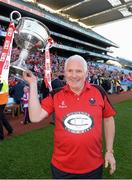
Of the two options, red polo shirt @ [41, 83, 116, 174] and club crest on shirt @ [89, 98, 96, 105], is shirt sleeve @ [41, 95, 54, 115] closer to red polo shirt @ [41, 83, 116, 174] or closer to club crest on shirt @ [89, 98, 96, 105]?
red polo shirt @ [41, 83, 116, 174]

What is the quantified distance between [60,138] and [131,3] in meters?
49.9

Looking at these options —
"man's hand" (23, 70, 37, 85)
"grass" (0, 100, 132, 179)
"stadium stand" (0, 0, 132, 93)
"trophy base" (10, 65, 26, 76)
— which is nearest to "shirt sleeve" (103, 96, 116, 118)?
"man's hand" (23, 70, 37, 85)

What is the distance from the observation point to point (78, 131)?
9.96 feet

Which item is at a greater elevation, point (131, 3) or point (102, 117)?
point (131, 3)

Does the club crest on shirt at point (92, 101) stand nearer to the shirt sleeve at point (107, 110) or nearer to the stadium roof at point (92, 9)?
the shirt sleeve at point (107, 110)

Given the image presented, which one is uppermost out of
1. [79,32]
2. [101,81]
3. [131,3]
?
[131,3]

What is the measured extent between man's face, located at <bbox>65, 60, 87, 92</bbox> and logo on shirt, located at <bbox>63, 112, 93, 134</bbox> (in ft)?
0.76

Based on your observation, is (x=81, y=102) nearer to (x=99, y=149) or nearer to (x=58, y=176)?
(x=99, y=149)

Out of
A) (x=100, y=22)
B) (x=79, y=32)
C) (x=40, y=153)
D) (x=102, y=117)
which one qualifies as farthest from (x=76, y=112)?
(x=100, y=22)

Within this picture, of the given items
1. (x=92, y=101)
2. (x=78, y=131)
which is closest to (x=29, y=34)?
(x=92, y=101)

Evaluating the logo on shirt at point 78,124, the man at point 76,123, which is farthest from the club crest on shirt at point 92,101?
the logo on shirt at point 78,124

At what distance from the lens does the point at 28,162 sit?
6625 mm

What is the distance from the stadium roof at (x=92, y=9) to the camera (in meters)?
47.2

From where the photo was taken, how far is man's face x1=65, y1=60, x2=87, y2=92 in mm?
3029
